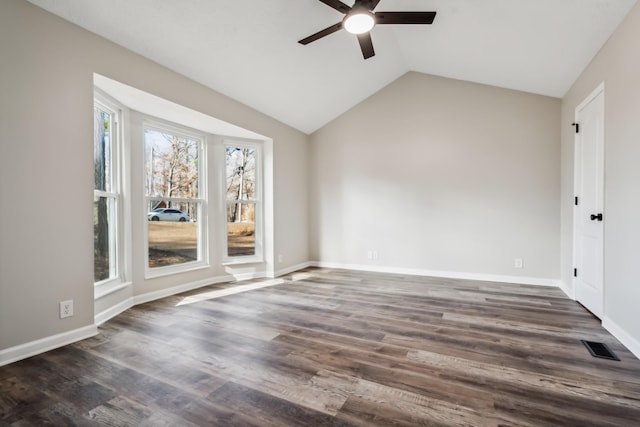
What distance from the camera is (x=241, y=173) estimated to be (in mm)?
4688

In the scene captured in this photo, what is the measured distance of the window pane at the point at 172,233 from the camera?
3689 mm

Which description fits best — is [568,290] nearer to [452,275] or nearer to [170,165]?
[452,275]

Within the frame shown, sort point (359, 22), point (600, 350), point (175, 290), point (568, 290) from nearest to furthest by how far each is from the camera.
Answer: point (600, 350), point (359, 22), point (568, 290), point (175, 290)

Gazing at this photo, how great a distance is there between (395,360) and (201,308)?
2172mm

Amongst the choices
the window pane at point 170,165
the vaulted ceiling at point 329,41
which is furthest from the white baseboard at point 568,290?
the window pane at point 170,165

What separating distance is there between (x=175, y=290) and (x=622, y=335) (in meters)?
4.52

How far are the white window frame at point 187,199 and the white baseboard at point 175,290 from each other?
201 millimetres

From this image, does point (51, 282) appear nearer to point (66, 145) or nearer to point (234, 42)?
point (66, 145)

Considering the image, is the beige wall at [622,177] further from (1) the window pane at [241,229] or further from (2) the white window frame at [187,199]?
(2) the white window frame at [187,199]

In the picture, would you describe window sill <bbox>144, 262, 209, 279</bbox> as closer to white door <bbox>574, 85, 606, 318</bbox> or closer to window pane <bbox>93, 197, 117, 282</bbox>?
window pane <bbox>93, 197, 117, 282</bbox>

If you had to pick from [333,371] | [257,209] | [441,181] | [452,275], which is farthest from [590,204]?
[257,209]

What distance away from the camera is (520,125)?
4176mm

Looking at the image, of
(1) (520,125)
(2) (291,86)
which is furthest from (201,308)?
(1) (520,125)

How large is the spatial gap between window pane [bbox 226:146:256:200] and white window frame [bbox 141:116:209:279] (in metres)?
0.40
